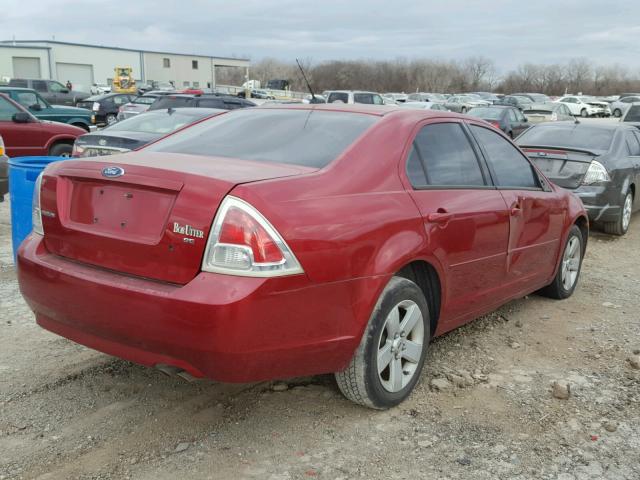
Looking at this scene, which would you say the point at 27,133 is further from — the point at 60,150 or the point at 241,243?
the point at 241,243

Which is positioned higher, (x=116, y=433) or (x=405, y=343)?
(x=405, y=343)

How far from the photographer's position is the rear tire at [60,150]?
1193 cm

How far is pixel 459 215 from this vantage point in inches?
152

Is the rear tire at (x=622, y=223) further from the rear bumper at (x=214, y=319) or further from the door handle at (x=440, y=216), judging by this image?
the rear bumper at (x=214, y=319)

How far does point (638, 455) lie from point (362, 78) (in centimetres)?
10537

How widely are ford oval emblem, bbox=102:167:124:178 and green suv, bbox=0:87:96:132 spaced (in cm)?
1387

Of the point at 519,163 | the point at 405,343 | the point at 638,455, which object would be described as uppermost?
the point at 519,163

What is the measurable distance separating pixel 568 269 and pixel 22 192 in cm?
473

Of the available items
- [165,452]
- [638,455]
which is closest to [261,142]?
[165,452]

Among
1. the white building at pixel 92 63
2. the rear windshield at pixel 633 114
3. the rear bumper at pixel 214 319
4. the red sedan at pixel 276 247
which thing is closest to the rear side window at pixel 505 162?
the red sedan at pixel 276 247

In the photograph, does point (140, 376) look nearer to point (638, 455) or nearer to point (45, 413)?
point (45, 413)

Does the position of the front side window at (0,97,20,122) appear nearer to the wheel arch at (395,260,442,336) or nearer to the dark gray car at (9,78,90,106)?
the wheel arch at (395,260,442,336)

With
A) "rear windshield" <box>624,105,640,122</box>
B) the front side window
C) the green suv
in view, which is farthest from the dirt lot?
"rear windshield" <box>624,105,640,122</box>

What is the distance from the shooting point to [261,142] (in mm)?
3721
